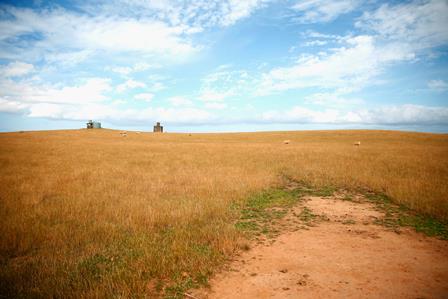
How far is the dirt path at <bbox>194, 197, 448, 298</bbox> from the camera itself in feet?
14.0

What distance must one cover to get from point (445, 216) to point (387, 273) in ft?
16.8

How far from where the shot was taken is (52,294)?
418cm

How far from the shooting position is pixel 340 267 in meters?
5.04

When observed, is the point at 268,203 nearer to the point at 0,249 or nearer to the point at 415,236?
the point at 415,236

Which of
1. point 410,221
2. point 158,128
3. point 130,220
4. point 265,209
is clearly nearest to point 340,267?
point 265,209

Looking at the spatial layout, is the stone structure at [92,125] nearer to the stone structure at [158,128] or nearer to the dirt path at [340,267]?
the stone structure at [158,128]

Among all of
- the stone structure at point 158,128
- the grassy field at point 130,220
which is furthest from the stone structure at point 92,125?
the grassy field at point 130,220

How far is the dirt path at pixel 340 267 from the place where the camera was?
426 centimetres

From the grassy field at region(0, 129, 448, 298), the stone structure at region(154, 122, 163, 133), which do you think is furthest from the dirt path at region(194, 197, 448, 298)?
the stone structure at region(154, 122, 163, 133)

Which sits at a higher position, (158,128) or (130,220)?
(158,128)

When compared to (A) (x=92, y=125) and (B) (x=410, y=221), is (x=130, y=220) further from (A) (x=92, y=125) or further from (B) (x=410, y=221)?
(A) (x=92, y=125)

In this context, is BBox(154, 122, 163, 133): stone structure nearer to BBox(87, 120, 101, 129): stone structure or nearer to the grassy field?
BBox(87, 120, 101, 129): stone structure

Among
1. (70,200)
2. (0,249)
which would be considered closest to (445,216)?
(0,249)

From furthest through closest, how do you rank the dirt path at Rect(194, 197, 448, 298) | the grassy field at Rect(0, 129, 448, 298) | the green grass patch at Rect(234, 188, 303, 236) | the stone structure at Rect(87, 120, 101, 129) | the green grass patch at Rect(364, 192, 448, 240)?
the stone structure at Rect(87, 120, 101, 129) → the green grass patch at Rect(234, 188, 303, 236) → the green grass patch at Rect(364, 192, 448, 240) → the grassy field at Rect(0, 129, 448, 298) → the dirt path at Rect(194, 197, 448, 298)
